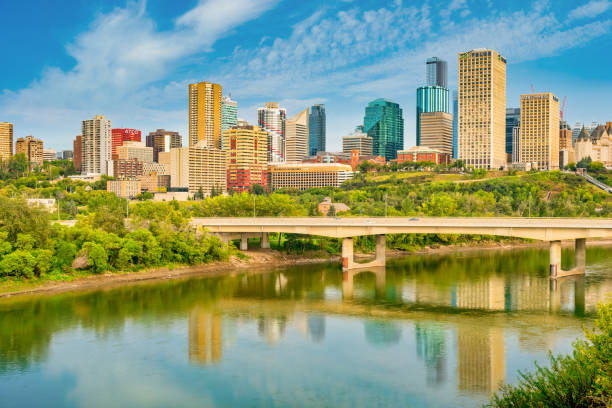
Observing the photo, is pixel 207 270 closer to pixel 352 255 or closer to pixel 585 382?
pixel 352 255

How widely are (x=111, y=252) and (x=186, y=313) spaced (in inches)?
760

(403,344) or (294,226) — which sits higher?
(294,226)

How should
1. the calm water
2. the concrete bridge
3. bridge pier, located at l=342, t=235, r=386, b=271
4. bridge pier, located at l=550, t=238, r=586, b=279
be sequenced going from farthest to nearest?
bridge pier, located at l=342, t=235, r=386, b=271 → bridge pier, located at l=550, t=238, r=586, b=279 → the concrete bridge → the calm water

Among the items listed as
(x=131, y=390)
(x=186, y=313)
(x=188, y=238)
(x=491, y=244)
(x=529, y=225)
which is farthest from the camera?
(x=491, y=244)

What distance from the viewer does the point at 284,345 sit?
44.8 meters

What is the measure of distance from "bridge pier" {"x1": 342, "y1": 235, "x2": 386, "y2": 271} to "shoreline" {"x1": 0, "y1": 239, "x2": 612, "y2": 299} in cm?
889

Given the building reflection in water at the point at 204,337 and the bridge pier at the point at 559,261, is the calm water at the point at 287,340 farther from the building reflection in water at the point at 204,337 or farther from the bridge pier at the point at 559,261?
the bridge pier at the point at 559,261

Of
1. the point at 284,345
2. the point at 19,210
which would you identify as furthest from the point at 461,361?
the point at 19,210

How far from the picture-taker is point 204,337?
47062mm

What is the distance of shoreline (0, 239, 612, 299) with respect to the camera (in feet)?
207

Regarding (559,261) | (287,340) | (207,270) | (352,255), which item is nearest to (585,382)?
(287,340)

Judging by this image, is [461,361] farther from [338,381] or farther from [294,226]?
[294,226]

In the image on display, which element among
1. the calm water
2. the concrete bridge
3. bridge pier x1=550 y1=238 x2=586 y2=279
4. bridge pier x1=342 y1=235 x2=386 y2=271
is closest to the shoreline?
the calm water

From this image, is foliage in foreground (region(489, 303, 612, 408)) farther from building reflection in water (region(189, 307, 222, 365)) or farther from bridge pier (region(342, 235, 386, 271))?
bridge pier (region(342, 235, 386, 271))
